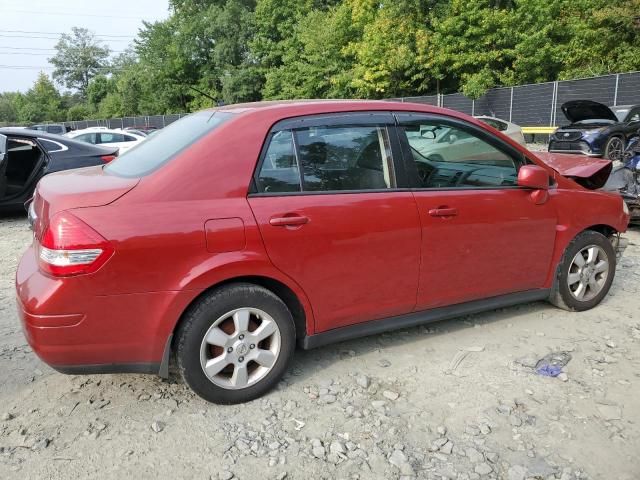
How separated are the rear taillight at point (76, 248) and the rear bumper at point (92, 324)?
59 millimetres

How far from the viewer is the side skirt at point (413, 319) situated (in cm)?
320

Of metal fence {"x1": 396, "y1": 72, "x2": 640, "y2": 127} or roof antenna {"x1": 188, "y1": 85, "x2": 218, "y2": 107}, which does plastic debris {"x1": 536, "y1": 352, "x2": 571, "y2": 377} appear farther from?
roof antenna {"x1": 188, "y1": 85, "x2": 218, "y2": 107}

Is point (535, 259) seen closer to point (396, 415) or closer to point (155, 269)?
point (396, 415)

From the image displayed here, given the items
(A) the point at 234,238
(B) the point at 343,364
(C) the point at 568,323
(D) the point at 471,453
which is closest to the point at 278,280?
(A) the point at 234,238

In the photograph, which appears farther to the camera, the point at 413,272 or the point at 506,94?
the point at 506,94

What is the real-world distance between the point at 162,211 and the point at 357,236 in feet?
3.64

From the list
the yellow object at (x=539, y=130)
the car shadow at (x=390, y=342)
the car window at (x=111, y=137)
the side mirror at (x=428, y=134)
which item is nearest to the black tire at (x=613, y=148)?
the yellow object at (x=539, y=130)

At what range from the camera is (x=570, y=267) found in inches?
163

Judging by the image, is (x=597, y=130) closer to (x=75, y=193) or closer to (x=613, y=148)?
(x=613, y=148)

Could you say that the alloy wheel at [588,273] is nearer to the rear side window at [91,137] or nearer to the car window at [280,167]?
the car window at [280,167]

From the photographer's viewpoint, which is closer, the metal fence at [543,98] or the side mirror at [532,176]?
the side mirror at [532,176]

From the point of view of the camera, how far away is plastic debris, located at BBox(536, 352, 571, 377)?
3.36m

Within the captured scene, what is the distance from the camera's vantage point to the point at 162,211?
2646 millimetres

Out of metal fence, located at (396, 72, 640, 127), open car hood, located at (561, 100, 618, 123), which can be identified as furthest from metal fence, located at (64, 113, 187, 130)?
open car hood, located at (561, 100, 618, 123)
